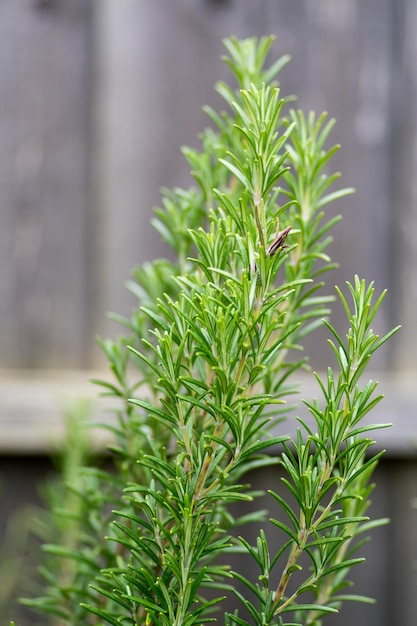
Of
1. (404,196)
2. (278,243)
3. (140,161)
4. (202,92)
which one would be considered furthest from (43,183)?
(278,243)

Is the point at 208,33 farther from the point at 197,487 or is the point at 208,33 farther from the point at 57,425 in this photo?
the point at 197,487

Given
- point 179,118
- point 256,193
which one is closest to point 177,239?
point 256,193

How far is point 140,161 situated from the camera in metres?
1.13

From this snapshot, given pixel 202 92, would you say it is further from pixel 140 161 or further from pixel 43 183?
pixel 43 183

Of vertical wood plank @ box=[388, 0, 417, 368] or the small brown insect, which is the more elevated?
vertical wood plank @ box=[388, 0, 417, 368]

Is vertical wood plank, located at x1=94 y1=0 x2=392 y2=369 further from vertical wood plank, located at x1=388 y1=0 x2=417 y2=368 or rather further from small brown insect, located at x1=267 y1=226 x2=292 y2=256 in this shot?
small brown insect, located at x1=267 y1=226 x2=292 y2=256

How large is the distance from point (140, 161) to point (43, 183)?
0.18m

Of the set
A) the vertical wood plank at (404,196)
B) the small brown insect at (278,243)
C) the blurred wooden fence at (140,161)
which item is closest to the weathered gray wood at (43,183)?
the blurred wooden fence at (140,161)

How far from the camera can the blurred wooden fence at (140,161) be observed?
1.11 metres

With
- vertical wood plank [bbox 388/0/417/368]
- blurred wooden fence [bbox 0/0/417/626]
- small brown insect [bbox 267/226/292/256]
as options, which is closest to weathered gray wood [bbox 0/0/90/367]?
blurred wooden fence [bbox 0/0/417/626]

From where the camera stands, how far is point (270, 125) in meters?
0.36

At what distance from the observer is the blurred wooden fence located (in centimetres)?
111

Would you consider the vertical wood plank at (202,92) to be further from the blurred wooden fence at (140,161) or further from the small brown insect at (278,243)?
the small brown insect at (278,243)

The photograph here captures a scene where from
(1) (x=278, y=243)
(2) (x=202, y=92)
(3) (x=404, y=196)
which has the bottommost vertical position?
(1) (x=278, y=243)
